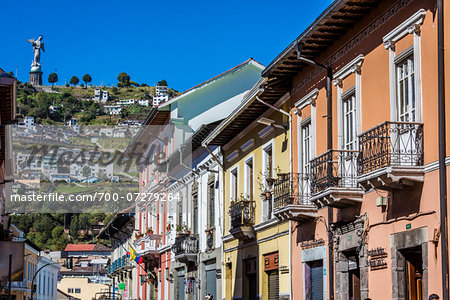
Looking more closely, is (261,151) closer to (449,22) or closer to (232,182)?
(232,182)

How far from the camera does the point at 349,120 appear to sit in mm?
16531

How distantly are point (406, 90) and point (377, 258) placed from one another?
323 cm

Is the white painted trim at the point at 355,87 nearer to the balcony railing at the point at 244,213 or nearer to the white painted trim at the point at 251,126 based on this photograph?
the white painted trim at the point at 251,126

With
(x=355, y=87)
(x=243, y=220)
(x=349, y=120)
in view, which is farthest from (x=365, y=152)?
(x=243, y=220)

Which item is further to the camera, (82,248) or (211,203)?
(82,248)

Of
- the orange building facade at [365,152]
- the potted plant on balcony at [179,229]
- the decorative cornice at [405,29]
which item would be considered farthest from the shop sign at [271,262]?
the potted plant on balcony at [179,229]

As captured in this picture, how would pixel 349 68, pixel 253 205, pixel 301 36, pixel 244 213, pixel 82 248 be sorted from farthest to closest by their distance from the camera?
1. pixel 82 248
2. pixel 244 213
3. pixel 253 205
4. pixel 301 36
5. pixel 349 68

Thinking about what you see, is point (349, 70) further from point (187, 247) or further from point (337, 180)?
point (187, 247)

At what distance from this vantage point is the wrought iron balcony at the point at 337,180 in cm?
1544

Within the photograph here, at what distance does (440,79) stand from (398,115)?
1.79m

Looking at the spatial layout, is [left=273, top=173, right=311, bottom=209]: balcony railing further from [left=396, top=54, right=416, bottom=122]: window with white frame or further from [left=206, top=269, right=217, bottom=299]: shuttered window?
[left=206, top=269, right=217, bottom=299]: shuttered window

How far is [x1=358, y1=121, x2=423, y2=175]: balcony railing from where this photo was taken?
13.0 metres

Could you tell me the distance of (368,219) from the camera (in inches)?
601

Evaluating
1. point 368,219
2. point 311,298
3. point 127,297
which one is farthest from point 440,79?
point 127,297
